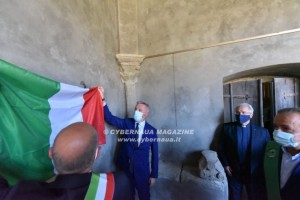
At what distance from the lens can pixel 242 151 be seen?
2004mm

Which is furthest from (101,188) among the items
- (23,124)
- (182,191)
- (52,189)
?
(182,191)

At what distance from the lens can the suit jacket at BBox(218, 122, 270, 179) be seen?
1.88m

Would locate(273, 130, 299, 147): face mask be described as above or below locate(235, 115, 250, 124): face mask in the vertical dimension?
below

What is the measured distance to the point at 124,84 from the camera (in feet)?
10.2

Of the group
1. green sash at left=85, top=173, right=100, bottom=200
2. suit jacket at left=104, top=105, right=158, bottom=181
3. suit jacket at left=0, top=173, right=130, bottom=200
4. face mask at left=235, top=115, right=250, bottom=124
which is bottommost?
suit jacket at left=104, top=105, right=158, bottom=181

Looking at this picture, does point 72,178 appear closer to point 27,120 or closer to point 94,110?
point 27,120

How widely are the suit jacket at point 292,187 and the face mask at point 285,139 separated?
14 cm

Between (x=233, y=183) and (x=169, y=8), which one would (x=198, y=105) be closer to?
(x=233, y=183)

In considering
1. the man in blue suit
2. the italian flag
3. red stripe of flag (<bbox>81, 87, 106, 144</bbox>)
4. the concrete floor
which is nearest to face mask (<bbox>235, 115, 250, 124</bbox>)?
the concrete floor

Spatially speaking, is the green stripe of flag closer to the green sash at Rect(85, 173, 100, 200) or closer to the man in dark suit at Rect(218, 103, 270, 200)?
the green sash at Rect(85, 173, 100, 200)

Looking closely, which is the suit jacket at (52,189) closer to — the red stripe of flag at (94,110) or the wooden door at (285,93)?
the red stripe of flag at (94,110)

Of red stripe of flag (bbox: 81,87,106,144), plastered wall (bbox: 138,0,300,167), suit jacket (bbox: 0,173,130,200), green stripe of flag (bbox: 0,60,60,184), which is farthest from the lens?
plastered wall (bbox: 138,0,300,167)

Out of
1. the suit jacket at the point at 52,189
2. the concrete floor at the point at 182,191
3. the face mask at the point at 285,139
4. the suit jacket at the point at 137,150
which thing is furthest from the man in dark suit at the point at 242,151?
the suit jacket at the point at 52,189

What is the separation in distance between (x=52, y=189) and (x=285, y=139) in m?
1.36
